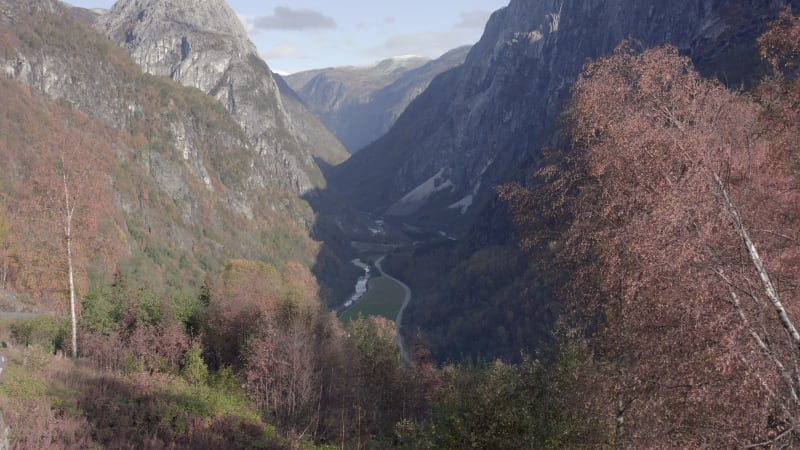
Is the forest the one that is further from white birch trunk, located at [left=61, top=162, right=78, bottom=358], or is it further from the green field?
the green field

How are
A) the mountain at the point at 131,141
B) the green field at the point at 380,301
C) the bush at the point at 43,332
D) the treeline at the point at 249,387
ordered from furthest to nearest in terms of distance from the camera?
the green field at the point at 380,301 < the mountain at the point at 131,141 < the bush at the point at 43,332 < the treeline at the point at 249,387

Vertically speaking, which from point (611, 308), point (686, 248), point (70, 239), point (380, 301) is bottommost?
point (380, 301)

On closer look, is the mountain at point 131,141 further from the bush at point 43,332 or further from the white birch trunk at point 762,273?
the white birch trunk at point 762,273

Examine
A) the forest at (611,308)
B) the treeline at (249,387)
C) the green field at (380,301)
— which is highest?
the forest at (611,308)

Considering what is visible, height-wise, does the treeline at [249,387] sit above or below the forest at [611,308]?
below

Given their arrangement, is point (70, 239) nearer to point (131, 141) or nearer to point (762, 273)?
point (762, 273)

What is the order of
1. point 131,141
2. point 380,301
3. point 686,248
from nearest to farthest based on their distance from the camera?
point 686,248 < point 380,301 < point 131,141

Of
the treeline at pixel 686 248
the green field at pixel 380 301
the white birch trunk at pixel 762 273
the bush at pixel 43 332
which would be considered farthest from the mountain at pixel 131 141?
the white birch trunk at pixel 762 273

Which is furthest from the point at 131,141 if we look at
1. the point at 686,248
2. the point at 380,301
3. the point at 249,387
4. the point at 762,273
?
the point at 762,273

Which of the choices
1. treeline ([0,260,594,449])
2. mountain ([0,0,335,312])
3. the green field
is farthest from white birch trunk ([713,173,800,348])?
the green field
